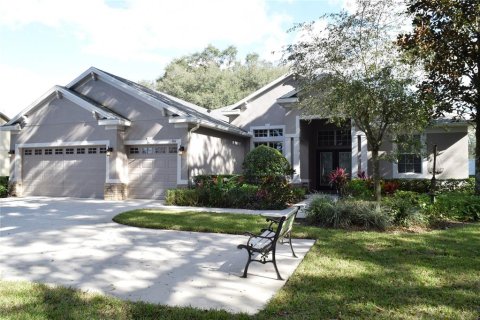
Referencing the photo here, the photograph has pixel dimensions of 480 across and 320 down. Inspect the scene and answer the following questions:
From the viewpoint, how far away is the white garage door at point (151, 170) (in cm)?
1630

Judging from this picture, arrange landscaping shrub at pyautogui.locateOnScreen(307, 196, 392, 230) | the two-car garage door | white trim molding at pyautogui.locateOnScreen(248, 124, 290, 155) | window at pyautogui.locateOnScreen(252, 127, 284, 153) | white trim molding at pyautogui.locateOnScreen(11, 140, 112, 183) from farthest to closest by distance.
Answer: window at pyautogui.locateOnScreen(252, 127, 284, 153)
white trim molding at pyautogui.locateOnScreen(248, 124, 290, 155)
white trim molding at pyautogui.locateOnScreen(11, 140, 112, 183)
the two-car garage door
landscaping shrub at pyautogui.locateOnScreen(307, 196, 392, 230)

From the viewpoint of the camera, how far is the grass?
3957 mm

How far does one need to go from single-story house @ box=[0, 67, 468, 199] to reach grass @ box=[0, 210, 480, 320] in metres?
10.2

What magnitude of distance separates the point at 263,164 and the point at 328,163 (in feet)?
23.7

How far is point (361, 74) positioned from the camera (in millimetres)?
10469

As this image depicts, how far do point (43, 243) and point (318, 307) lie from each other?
6098mm

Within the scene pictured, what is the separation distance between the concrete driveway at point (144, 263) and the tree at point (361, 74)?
4.58 m

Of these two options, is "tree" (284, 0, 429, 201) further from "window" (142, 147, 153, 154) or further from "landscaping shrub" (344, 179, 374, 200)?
"window" (142, 147, 153, 154)

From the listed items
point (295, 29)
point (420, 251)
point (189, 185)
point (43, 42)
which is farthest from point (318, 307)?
point (43, 42)

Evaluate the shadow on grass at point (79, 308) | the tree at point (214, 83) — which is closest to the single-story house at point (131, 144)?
the shadow on grass at point (79, 308)

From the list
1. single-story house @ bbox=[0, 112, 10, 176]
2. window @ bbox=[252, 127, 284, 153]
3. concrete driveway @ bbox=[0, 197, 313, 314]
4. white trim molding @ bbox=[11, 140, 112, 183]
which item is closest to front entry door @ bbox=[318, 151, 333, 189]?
window @ bbox=[252, 127, 284, 153]

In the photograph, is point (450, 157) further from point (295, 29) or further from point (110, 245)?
point (110, 245)

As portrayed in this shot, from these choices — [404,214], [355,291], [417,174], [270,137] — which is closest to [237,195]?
[404,214]

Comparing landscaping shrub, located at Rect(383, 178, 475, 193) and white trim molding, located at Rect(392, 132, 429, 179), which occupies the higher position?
white trim molding, located at Rect(392, 132, 429, 179)
